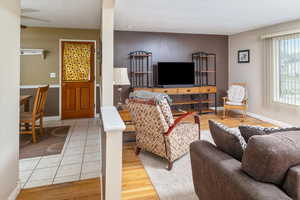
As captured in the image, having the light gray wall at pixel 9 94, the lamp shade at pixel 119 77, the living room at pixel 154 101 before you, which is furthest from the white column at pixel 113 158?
the lamp shade at pixel 119 77

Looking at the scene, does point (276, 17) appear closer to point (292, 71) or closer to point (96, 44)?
point (292, 71)

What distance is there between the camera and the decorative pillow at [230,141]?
133 centimetres

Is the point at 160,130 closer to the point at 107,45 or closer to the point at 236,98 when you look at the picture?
the point at 107,45

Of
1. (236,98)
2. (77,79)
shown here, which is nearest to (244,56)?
(236,98)

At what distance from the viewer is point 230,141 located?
1.36 meters

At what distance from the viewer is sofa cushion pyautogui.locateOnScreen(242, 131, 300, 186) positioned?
3.26 ft

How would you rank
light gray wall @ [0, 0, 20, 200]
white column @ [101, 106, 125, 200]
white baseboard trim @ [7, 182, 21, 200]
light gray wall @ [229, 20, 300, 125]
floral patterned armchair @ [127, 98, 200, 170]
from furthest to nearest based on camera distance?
1. light gray wall @ [229, 20, 300, 125]
2. floral patterned armchair @ [127, 98, 200, 170]
3. white baseboard trim @ [7, 182, 21, 200]
4. light gray wall @ [0, 0, 20, 200]
5. white column @ [101, 106, 125, 200]

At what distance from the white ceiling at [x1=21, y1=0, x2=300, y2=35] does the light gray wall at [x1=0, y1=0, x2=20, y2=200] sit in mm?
1667

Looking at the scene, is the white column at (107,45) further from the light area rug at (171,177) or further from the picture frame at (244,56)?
the picture frame at (244,56)

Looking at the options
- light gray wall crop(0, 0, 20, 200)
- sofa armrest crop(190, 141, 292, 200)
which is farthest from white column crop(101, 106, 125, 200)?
light gray wall crop(0, 0, 20, 200)

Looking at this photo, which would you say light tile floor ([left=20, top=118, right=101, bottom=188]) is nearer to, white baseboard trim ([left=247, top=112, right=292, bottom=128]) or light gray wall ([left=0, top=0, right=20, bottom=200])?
light gray wall ([left=0, top=0, right=20, bottom=200])

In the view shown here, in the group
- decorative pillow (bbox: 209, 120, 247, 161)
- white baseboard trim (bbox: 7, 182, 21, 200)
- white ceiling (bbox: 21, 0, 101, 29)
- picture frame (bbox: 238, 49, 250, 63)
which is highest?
white ceiling (bbox: 21, 0, 101, 29)

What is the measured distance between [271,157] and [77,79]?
5165 millimetres

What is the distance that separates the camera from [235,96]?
5.54 m
